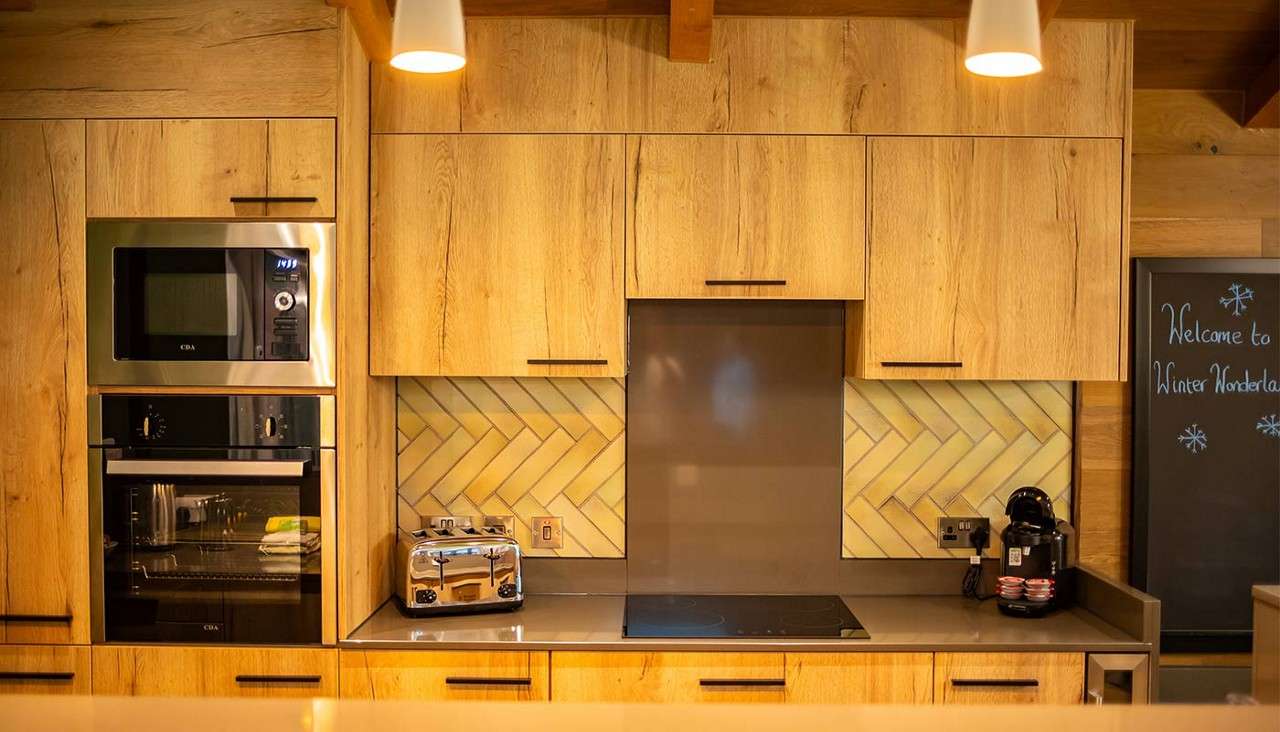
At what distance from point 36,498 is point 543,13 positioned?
1810 mm

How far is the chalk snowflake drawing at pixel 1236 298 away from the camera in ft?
10.4

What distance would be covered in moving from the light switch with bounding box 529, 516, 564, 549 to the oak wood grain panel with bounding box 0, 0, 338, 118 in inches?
53.2

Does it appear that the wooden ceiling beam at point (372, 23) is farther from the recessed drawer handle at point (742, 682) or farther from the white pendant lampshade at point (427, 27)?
the recessed drawer handle at point (742, 682)

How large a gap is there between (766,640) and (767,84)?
1463 millimetres

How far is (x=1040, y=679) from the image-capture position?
104 inches

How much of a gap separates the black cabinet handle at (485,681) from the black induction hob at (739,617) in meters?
0.28

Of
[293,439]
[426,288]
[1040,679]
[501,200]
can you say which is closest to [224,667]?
[293,439]

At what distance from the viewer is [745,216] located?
2832 mm

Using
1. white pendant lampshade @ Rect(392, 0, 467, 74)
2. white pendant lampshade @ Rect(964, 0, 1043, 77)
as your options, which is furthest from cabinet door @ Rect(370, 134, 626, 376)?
white pendant lampshade @ Rect(964, 0, 1043, 77)

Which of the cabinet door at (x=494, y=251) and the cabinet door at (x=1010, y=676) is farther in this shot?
the cabinet door at (x=494, y=251)

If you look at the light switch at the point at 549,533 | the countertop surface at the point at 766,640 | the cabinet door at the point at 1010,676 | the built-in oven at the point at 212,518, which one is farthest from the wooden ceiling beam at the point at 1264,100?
the built-in oven at the point at 212,518

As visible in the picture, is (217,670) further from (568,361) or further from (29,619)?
(568,361)

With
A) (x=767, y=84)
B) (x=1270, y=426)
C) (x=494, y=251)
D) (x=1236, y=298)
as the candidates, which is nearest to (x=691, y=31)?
(x=767, y=84)

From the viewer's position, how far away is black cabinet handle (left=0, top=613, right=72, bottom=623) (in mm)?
2631
